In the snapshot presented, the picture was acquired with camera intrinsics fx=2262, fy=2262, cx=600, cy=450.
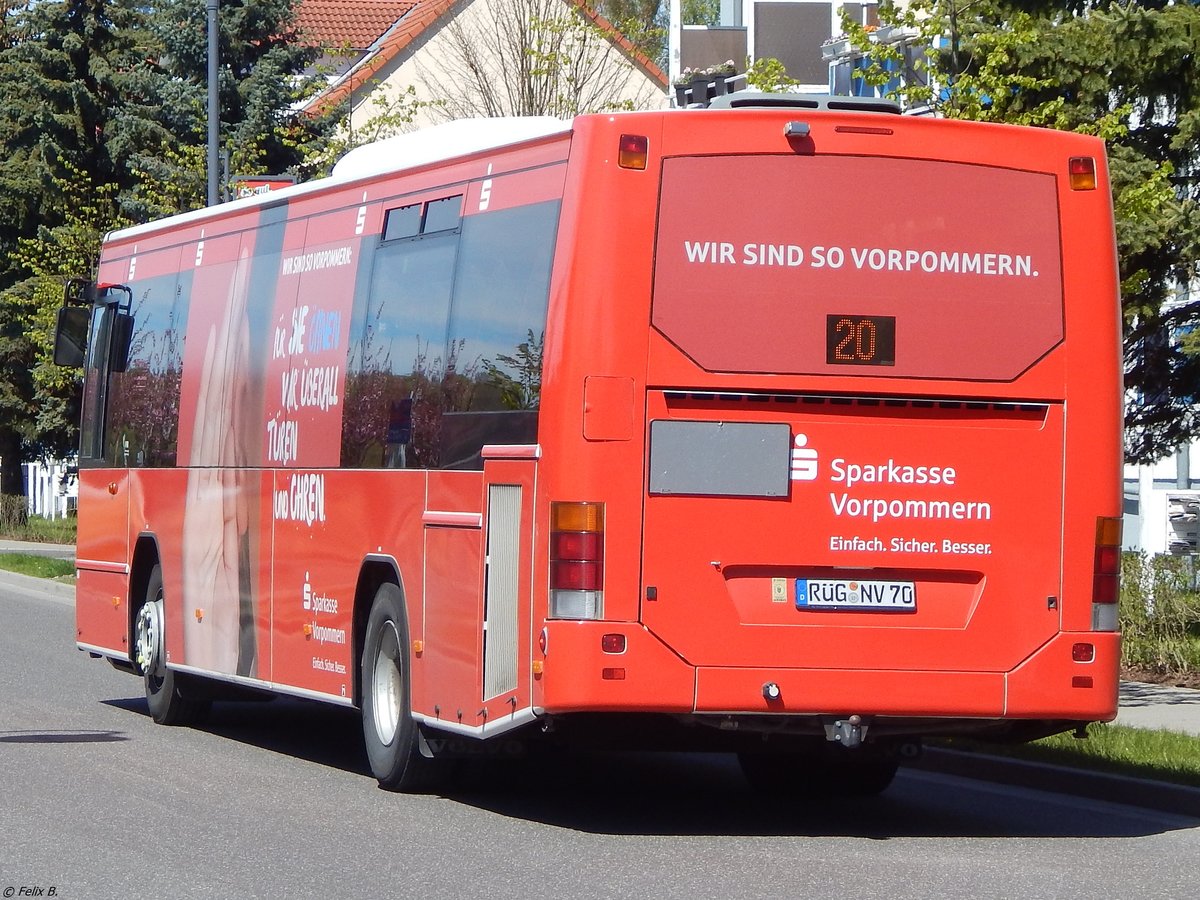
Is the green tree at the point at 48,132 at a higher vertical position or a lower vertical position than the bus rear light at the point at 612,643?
higher

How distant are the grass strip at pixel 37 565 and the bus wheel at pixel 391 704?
2054 cm

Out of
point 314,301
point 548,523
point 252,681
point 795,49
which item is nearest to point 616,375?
point 548,523

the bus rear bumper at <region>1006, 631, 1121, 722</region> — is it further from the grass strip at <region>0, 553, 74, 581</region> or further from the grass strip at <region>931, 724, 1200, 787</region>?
the grass strip at <region>0, 553, 74, 581</region>

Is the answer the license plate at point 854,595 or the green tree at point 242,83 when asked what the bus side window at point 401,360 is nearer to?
the license plate at point 854,595

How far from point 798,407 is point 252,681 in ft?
16.1

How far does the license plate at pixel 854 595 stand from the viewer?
31.9 feet

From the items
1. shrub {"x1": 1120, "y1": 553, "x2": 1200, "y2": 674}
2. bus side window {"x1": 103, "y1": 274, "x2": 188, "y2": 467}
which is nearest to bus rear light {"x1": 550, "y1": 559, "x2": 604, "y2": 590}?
bus side window {"x1": 103, "y1": 274, "x2": 188, "y2": 467}

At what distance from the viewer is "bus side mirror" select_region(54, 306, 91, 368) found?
16297 millimetres

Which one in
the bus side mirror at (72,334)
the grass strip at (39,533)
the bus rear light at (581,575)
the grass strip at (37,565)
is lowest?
the grass strip at (37,565)

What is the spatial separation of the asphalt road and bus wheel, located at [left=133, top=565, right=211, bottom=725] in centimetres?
93

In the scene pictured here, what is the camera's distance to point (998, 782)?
12.4 meters

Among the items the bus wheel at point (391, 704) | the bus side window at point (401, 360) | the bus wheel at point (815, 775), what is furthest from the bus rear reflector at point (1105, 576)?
the bus wheel at point (391, 704)

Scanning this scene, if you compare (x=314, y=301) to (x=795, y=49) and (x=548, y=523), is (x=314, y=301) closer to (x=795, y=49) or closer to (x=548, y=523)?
(x=548, y=523)

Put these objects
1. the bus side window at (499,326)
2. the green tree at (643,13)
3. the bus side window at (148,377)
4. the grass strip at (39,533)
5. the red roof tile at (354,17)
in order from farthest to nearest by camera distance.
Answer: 1. the red roof tile at (354,17)
2. the green tree at (643,13)
3. the grass strip at (39,533)
4. the bus side window at (148,377)
5. the bus side window at (499,326)
